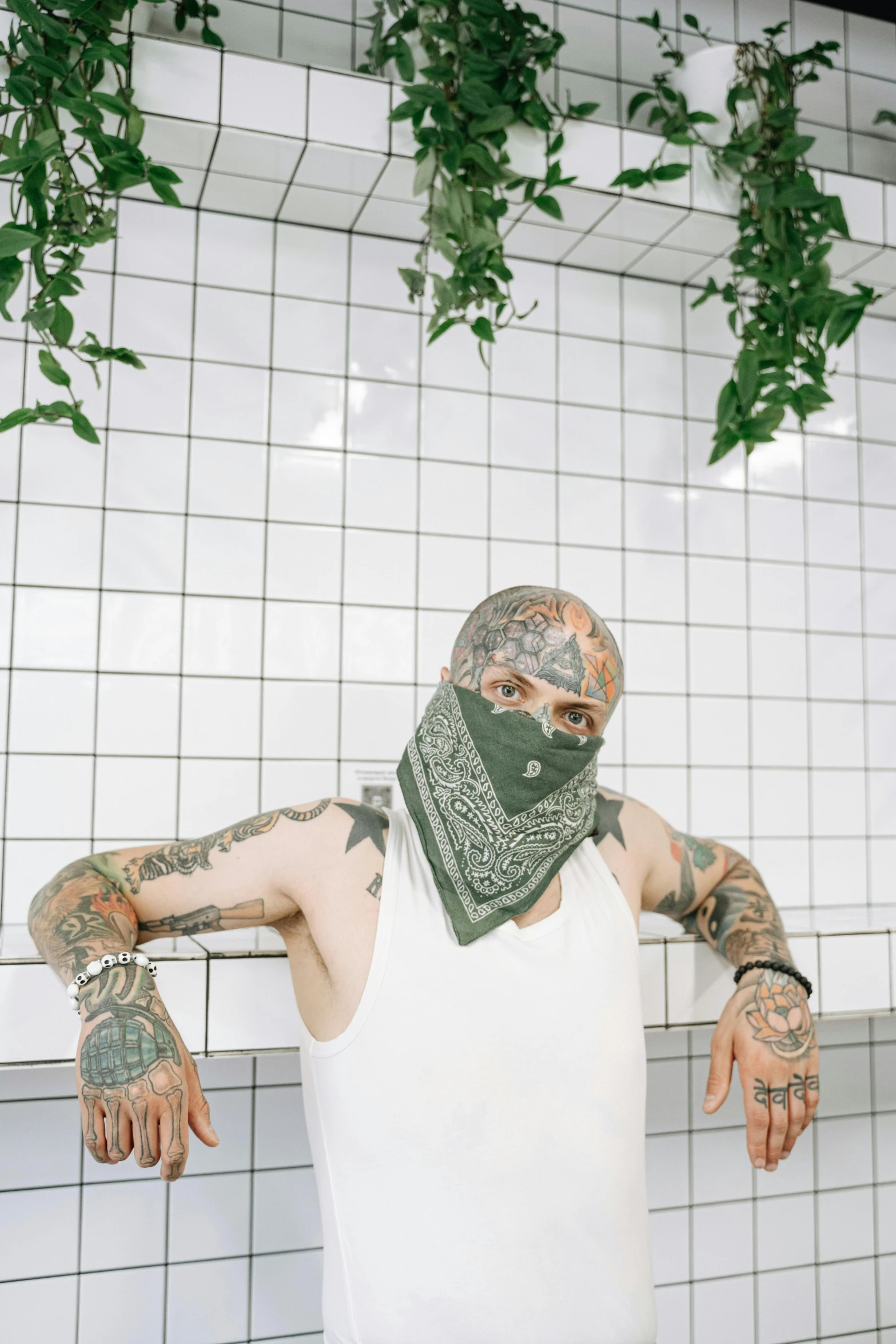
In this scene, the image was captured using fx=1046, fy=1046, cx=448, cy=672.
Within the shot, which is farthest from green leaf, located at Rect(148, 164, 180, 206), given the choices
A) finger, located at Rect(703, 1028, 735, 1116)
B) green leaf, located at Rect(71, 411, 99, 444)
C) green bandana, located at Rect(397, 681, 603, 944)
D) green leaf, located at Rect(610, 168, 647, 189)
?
finger, located at Rect(703, 1028, 735, 1116)

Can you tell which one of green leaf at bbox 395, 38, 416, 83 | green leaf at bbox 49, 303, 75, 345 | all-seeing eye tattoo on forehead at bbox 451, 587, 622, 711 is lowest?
all-seeing eye tattoo on forehead at bbox 451, 587, 622, 711

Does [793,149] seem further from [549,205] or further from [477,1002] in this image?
[477,1002]

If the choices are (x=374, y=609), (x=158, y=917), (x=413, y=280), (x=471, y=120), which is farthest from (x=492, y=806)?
(x=471, y=120)

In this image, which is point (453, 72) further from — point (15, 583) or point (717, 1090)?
point (717, 1090)

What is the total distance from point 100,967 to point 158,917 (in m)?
0.18

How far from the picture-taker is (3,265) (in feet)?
4.93

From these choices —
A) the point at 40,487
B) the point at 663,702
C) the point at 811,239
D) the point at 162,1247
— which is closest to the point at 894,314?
the point at 811,239

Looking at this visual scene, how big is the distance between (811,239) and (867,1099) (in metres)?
1.77

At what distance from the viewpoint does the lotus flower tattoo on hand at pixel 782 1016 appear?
1.24m

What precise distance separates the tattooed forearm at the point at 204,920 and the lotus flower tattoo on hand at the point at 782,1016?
2.01 feet

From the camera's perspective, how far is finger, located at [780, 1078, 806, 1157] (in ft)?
3.95

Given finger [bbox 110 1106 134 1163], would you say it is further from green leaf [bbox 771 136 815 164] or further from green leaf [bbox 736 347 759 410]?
green leaf [bbox 771 136 815 164]

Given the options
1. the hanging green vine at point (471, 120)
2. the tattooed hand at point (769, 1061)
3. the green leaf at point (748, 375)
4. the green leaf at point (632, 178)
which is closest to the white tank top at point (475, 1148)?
the tattooed hand at point (769, 1061)

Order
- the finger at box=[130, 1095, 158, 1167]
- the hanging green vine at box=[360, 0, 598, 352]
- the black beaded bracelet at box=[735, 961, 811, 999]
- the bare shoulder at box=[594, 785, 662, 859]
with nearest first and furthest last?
1. the finger at box=[130, 1095, 158, 1167]
2. the black beaded bracelet at box=[735, 961, 811, 999]
3. the bare shoulder at box=[594, 785, 662, 859]
4. the hanging green vine at box=[360, 0, 598, 352]
